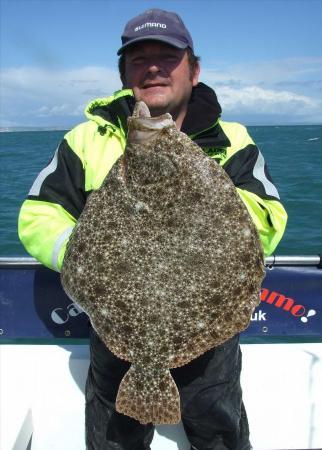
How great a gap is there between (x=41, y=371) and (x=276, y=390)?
180 cm

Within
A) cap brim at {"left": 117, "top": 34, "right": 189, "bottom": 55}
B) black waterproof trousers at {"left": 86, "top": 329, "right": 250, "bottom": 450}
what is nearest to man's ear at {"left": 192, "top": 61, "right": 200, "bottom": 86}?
cap brim at {"left": 117, "top": 34, "right": 189, "bottom": 55}

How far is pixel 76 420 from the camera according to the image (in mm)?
3350

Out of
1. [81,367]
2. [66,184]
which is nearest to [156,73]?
[66,184]

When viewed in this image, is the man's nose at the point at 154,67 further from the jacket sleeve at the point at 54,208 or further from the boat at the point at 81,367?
the boat at the point at 81,367

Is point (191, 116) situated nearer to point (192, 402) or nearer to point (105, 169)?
point (105, 169)

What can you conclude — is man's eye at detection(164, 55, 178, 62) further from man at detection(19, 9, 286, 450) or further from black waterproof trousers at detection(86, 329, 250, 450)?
black waterproof trousers at detection(86, 329, 250, 450)

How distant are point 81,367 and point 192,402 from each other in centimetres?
121

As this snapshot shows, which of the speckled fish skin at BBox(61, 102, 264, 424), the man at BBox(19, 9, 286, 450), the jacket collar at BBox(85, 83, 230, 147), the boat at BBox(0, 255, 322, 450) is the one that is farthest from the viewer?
the boat at BBox(0, 255, 322, 450)

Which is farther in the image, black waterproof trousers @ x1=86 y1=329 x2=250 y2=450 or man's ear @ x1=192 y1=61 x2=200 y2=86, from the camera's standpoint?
man's ear @ x1=192 y1=61 x2=200 y2=86

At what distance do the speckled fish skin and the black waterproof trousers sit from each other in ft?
1.76

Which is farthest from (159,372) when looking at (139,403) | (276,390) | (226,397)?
(276,390)

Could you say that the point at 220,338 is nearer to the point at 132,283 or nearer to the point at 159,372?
the point at 159,372

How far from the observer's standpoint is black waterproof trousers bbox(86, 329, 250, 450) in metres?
2.54

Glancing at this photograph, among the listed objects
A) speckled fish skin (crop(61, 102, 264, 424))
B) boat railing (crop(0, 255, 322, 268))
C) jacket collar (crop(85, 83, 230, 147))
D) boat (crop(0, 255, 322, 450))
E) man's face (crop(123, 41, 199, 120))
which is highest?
man's face (crop(123, 41, 199, 120))
